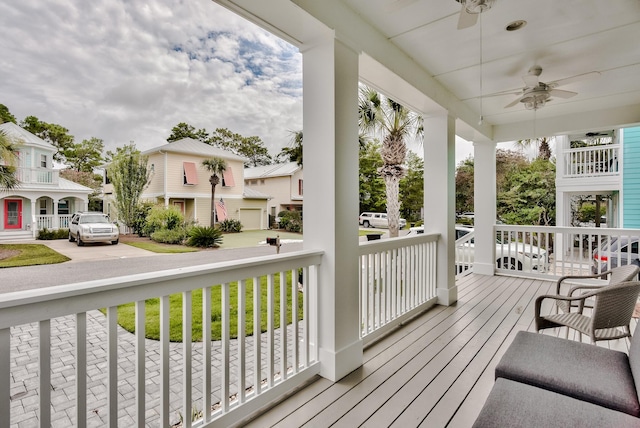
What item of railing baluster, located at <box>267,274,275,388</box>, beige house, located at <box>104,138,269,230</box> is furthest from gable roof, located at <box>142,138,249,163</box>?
railing baluster, located at <box>267,274,275,388</box>

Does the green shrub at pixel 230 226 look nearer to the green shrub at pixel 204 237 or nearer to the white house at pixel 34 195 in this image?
the green shrub at pixel 204 237

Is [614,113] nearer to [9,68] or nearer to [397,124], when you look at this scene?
[397,124]

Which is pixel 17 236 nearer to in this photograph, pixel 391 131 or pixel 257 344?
pixel 257 344

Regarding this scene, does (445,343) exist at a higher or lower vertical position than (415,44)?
lower

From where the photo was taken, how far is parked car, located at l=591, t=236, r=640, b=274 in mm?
4938

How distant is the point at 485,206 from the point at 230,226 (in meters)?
5.46

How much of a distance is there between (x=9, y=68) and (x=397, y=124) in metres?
6.57

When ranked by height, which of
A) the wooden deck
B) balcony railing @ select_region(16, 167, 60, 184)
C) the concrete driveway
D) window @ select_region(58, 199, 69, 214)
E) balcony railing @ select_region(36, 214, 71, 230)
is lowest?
the wooden deck

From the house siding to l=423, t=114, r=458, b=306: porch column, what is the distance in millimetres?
Answer: 5862

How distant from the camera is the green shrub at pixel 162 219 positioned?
1.43m

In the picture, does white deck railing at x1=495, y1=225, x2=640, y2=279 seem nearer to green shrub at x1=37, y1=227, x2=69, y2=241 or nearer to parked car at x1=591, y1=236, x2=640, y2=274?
parked car at x1=591, y1=236, x2=640, y2=274

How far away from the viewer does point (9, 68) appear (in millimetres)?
992

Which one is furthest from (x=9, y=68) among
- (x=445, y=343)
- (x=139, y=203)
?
(x=445, y=343)

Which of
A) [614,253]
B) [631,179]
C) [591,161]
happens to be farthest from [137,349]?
[591,161]
